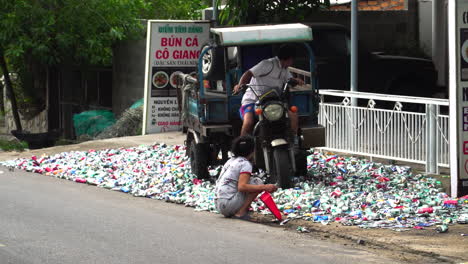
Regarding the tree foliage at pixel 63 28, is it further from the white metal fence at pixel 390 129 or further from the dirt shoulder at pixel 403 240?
the dirt shoulder at pixel 403 240

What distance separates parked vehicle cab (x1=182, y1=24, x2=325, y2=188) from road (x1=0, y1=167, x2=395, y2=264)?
4.81 ft

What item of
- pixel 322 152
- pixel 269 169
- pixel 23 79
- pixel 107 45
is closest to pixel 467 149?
pixel 269 169

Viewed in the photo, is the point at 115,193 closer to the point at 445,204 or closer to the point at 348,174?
the point at 348,174

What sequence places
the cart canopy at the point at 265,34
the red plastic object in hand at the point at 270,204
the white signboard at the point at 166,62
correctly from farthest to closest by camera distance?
1. the white signboard at the point at 166,62
2. the cart canopy at the point at 265,34
3. the red plastic object in hand at the point at 270,204

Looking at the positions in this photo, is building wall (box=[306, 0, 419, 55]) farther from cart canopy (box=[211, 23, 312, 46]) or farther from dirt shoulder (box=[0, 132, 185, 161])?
cart canopy (box=[211, 23, 312, 46])

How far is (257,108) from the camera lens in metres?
11.4

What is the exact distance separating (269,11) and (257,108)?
8.21 m

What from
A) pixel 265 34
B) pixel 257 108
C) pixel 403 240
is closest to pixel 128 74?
pixel 265 34

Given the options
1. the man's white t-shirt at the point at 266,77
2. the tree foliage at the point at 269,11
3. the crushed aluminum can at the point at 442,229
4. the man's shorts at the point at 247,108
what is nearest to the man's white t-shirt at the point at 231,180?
the man's shorts at the point at 247,108

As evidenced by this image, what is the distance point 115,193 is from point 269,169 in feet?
8.06

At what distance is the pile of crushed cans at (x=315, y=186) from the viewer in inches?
382

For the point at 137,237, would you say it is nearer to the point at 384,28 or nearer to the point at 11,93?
the point at 384,28

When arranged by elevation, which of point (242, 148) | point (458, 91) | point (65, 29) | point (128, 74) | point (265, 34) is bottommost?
point (242, 148)

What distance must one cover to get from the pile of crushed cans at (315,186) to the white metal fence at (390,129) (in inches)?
10.1
